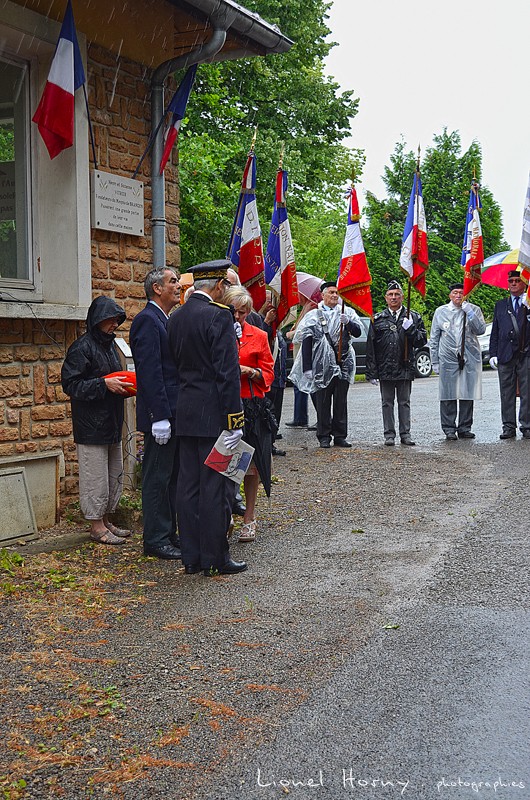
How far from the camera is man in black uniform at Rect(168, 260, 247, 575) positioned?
6281 millimetres

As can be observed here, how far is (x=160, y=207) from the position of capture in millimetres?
9117

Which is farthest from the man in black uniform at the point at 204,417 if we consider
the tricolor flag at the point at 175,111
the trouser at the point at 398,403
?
the trouser at the point at 398,403

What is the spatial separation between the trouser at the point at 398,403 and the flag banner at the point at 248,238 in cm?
324

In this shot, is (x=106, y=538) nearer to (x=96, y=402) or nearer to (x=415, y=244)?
(x=96, y=402)

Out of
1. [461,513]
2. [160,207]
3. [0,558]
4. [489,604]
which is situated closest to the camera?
[489,604]

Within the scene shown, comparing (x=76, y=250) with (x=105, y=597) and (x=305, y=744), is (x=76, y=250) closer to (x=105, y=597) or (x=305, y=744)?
(x=105, y=597)

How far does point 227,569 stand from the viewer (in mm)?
→ 6410

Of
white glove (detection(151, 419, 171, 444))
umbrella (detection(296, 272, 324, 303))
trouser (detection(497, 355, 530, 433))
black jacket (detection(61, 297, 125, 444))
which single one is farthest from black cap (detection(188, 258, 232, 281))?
umbrella (detection(296, 272, 324, 303))

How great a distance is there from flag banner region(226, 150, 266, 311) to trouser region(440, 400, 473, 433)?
422 centimetres

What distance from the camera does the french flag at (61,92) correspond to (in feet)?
24.5

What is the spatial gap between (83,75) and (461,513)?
15.7 ft

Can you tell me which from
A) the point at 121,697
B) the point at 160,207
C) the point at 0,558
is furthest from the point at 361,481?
the point at 121,697

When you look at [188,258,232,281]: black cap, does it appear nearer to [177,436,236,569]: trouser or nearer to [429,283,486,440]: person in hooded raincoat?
[177,436,236,569]: trouser

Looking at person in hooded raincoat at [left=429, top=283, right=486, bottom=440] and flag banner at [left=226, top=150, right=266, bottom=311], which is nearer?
flag banner at [left=226, top=150, right=266, bottom=311]
